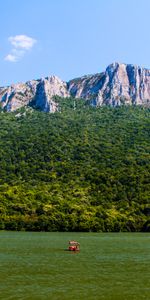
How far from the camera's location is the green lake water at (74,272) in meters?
45.4

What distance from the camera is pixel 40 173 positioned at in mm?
183625

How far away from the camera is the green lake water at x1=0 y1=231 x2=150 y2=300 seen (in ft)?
149

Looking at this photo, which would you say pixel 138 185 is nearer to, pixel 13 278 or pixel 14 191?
pixel 14 191

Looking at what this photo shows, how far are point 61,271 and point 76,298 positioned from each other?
15.7 m

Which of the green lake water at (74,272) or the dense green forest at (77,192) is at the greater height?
the dense green forest at (77,192)

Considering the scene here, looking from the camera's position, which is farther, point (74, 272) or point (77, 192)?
point (77, 192)

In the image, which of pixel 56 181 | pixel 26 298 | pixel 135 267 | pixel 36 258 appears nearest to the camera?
pixel 26 298

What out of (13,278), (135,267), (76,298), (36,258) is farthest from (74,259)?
(76,298)

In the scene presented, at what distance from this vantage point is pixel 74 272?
5841cm

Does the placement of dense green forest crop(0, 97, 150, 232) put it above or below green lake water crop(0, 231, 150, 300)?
above

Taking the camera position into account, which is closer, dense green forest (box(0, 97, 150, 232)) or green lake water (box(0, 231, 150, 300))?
green lake water (box(0, 231, 150, 300))

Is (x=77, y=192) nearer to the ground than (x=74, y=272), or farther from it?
farther from it

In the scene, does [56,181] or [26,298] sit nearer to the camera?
[26,298]

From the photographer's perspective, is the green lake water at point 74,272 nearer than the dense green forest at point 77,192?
Yes
